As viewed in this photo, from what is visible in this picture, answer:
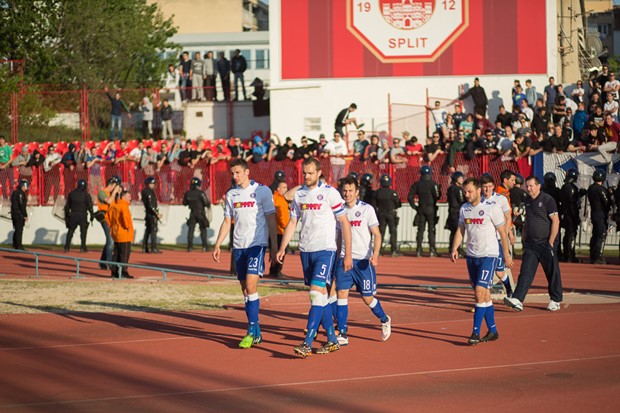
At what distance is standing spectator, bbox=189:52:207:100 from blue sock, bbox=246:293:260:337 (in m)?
27.0

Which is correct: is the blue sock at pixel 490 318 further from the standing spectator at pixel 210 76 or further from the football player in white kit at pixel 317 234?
the standing spectator at pixel 210 76

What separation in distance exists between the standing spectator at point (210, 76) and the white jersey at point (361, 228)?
87.7 ft

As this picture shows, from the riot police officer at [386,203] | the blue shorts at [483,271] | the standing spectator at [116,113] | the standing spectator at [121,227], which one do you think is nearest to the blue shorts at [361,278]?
the blue shorts at [483,271]

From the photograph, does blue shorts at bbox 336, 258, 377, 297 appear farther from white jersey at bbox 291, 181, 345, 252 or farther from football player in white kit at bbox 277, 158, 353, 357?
white jersey at bbox 291, 181, 345, 252

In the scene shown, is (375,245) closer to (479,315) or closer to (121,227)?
(479,315)

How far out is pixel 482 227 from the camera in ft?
40.2

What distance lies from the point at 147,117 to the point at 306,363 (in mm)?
26633

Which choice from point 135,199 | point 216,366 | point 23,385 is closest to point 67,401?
point 23,385

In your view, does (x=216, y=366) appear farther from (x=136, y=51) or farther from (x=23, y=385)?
(x=136, y=51)

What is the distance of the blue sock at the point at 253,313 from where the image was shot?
38.9ft

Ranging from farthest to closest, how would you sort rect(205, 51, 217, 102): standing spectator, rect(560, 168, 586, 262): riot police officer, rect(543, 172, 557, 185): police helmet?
rect(205, 51, 217, 102): standing spectator
rect(560, 168, 586, 262): riot police officer
rect(543, 172, 557, 185): police helmet

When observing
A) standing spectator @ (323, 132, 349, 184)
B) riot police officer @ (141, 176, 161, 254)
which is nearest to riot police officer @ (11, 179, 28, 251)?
riot police officer @ (141, 176, 161, 254)

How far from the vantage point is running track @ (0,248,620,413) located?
9109mm

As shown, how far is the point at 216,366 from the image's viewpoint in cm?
1078
